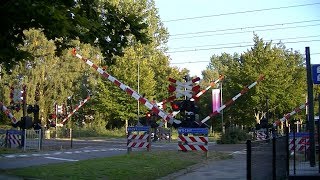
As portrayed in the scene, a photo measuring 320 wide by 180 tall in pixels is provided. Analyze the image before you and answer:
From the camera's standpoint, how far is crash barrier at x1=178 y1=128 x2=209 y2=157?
20.5 meters

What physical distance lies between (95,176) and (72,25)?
15.0 ft

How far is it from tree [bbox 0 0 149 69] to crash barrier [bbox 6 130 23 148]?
1673 cm

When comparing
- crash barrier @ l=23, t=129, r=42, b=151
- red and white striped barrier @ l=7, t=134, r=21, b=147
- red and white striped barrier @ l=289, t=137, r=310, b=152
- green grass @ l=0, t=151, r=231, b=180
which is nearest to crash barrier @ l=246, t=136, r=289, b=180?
green grass @ l=0, t=151, r=231, b=180

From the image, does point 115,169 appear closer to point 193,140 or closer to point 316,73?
point 193,140

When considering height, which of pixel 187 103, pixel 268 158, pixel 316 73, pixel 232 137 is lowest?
pixel 232 137

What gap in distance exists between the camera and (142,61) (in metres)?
61.2

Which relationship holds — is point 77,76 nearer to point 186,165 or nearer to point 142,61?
point 142,61

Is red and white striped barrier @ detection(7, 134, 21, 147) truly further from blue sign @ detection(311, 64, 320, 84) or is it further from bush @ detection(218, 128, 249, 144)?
blue sign @ detection(311, 64, 320, 84)

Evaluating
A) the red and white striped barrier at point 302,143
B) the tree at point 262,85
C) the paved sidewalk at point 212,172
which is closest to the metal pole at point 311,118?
the paved sidewalk at point 212,172

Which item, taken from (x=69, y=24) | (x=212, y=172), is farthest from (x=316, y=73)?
(x=69, y=24)

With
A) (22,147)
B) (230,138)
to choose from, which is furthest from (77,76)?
(22,147)

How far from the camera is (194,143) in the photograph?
20562mm

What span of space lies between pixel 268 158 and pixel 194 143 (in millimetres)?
10027

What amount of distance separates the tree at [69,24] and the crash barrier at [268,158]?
4.15 meters
